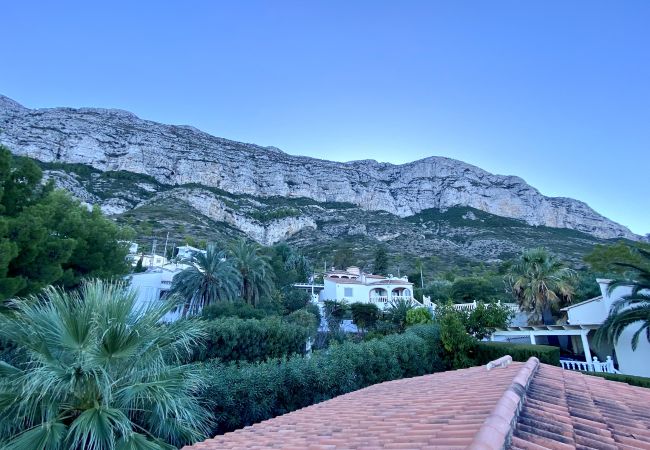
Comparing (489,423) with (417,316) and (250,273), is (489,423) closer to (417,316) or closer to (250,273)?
(417,316)

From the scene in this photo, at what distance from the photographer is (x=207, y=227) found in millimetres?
62125

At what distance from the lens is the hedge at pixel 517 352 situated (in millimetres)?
12875

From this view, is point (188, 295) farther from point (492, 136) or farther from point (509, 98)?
point (492, 136)

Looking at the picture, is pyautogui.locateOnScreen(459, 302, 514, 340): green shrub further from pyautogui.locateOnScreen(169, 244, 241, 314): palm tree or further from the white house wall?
pyautogui.locateOnScreen(169, 244, 241, 314): palm tree

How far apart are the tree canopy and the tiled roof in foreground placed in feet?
35.8

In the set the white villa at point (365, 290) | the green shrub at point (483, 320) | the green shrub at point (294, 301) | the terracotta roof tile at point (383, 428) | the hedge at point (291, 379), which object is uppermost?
the white villa at point (365, 290)

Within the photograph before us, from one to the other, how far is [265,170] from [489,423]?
96.4 meters

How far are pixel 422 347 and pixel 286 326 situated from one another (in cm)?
593

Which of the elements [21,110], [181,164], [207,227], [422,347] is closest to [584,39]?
[422,347]

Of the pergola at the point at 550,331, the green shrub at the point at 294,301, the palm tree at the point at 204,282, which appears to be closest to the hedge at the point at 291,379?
the pergola at the point at 550,331

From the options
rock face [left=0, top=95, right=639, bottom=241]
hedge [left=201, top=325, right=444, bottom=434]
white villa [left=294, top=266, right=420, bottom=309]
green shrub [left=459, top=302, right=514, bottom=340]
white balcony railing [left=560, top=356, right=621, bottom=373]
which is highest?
rock face [left=0, top=95, right=639, bottom=241]

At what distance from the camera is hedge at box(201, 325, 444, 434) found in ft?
22.4

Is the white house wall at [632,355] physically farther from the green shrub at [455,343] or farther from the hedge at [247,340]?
the hedge at [247,340]

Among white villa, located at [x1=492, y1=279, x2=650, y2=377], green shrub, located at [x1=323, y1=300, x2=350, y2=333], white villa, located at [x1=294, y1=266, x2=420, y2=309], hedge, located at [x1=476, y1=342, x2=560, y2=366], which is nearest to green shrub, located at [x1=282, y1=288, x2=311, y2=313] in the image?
green shrub, located at [x1=323, y1=300, x2=350, y2=333]
